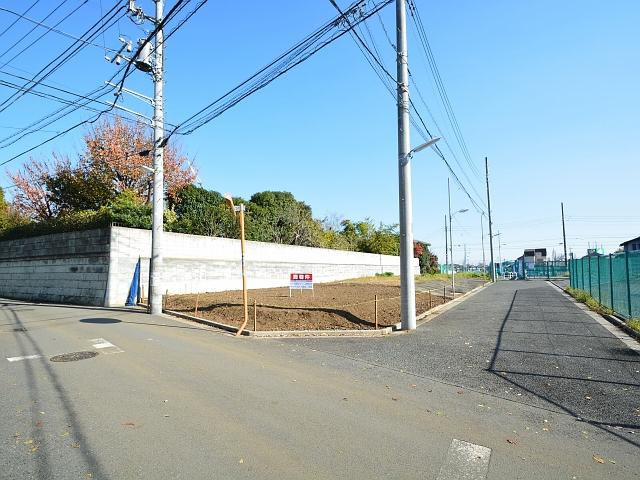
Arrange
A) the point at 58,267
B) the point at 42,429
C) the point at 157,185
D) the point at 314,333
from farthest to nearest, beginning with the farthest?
the point at 58,267
the point at 157,185
the point at 314,333
the point at 42,429

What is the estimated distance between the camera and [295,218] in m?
35.2

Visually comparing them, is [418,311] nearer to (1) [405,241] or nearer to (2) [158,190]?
(1) [405,241]

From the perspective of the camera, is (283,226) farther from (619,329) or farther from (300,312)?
(619,329)

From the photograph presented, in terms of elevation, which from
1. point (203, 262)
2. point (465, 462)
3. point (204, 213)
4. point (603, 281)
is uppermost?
point (204, 213)

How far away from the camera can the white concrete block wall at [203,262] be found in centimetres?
1703

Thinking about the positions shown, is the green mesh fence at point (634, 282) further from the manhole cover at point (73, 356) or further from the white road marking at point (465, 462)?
the manhole cover at point (73, 356)

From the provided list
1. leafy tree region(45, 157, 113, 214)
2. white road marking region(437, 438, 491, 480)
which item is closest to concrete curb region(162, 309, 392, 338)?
white road marking region(437, 438, 491, 480)

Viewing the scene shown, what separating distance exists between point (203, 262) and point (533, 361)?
16529 millimetres

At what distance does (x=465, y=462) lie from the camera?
12.1 feet

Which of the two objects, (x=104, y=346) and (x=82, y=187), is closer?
(x=104, y=346)

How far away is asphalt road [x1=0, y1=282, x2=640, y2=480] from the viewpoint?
359 cm

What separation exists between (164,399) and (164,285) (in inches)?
554

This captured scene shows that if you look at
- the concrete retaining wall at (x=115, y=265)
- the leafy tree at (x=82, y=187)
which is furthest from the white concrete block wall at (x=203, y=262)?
the leafy tree at (x=82, y=187)

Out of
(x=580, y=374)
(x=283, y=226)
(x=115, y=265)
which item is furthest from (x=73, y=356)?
(x=283, y=226)
